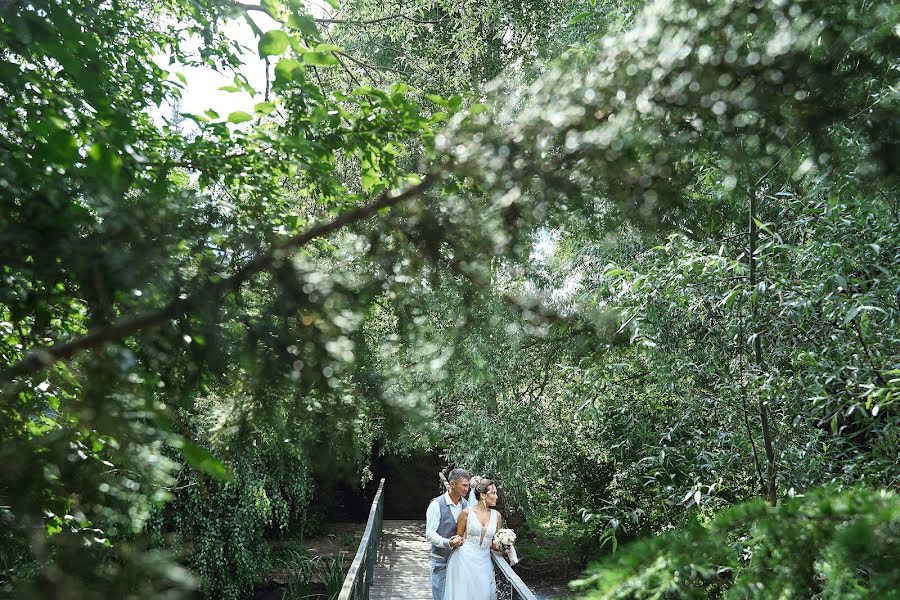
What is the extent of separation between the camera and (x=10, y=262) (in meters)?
1.59

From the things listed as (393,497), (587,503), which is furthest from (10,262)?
(393,497)

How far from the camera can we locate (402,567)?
11.9m

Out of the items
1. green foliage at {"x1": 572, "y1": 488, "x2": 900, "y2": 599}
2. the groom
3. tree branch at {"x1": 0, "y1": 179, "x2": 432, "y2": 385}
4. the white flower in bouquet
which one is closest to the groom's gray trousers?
the groom

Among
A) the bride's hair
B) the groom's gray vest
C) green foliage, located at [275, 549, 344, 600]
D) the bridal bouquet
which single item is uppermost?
the bride's hair

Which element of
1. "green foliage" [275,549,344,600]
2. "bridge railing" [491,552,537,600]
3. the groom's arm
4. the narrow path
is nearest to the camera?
"bridge railing" [491,552,537,600]

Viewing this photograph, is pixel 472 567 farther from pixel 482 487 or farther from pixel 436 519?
pixel 482 487

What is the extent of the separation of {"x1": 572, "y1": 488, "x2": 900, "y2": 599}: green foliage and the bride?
5.32m

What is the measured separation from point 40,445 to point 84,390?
0.42 feet

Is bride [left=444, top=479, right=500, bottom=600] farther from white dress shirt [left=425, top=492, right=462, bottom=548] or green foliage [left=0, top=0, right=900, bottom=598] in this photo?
green foliage [left=0, top=0, right=900, bottom=598]

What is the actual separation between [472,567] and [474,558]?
75 mm

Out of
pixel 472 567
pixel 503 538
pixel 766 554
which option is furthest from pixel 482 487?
pixel 766 554

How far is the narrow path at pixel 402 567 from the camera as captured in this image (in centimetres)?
998

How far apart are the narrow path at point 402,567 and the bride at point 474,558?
324 cm

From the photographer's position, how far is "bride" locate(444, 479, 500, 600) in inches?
258
